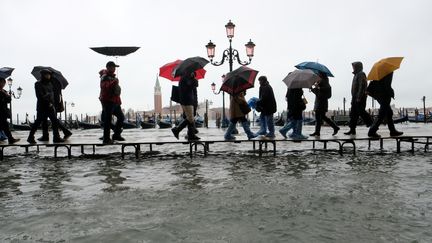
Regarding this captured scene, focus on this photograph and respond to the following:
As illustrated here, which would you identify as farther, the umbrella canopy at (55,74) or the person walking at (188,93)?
the umbrella canopy at (55,74)

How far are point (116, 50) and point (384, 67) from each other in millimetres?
6240

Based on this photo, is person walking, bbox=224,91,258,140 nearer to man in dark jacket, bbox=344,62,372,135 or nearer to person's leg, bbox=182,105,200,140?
person's leg, bbox=182,105,200,140

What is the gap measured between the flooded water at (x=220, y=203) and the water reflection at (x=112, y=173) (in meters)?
0.02

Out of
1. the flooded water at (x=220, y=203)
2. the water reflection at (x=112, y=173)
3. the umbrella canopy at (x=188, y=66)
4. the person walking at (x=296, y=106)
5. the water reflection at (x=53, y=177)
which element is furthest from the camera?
the person walking at (x=296, y=106)

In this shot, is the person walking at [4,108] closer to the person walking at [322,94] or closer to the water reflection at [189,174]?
the water reflection at [189,174]

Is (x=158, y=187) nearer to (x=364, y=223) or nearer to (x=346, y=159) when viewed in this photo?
(x=364, y=223)

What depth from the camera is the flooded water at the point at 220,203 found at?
321 cm

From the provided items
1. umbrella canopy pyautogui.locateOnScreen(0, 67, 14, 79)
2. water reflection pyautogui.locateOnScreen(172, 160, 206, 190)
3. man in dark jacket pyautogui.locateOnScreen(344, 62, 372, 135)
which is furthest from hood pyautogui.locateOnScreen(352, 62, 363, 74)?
umbrella canopy pyautogui.locateOnScreen(0, 67, 14, 79)

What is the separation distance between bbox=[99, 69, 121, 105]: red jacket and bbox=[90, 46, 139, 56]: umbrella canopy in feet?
3.66

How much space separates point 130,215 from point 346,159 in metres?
5.50

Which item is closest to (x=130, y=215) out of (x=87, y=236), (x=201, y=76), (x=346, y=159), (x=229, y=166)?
(x=87, y=236)

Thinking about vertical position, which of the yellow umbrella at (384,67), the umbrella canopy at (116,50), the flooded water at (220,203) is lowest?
the flooded water at (220,203)

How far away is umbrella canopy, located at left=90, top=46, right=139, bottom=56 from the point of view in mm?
9008

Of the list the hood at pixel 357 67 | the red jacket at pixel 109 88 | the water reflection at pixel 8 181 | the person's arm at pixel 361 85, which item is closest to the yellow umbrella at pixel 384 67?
the person's arm at pixel 361 85
